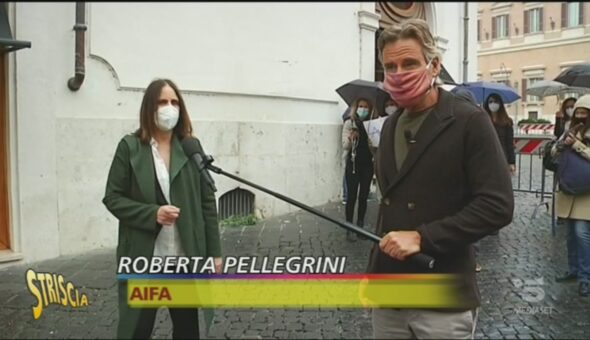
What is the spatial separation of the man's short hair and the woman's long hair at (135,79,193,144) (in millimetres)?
1621

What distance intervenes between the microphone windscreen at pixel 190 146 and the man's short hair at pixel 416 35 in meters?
1.44

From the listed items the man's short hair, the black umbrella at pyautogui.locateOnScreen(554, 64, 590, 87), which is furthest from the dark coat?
the black umbrella at pyautogui.locateOnScreen(554, 64, 590, 87)

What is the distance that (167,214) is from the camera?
317 centimetres

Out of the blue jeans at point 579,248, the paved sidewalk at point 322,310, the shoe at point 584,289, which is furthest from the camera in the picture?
the blue jeans at point 579,248

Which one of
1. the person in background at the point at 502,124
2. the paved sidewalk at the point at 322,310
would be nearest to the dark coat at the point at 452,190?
the paved sidewalk at the point at 322,310

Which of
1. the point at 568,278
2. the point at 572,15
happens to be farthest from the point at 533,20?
the point at 568,278

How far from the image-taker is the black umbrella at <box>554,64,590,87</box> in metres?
6.23

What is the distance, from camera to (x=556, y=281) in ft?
19.4

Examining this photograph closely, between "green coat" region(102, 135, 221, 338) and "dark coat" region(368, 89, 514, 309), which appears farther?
"green coat" region(102, 135, 221, 338)

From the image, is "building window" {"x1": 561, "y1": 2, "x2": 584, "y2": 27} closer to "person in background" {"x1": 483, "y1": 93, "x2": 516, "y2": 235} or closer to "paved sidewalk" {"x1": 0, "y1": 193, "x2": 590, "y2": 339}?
"person in background" {"x1": 483, "y1": 93, "x2": 516, "y2": 235}

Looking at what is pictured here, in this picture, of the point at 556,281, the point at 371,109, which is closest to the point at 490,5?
the point at 371,109

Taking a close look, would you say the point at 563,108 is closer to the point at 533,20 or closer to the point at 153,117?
the point at 533,20

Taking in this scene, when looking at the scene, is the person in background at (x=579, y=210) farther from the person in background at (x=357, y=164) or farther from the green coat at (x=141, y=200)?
the green coat at (x=141, y=200)

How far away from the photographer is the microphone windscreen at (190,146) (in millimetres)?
3387
